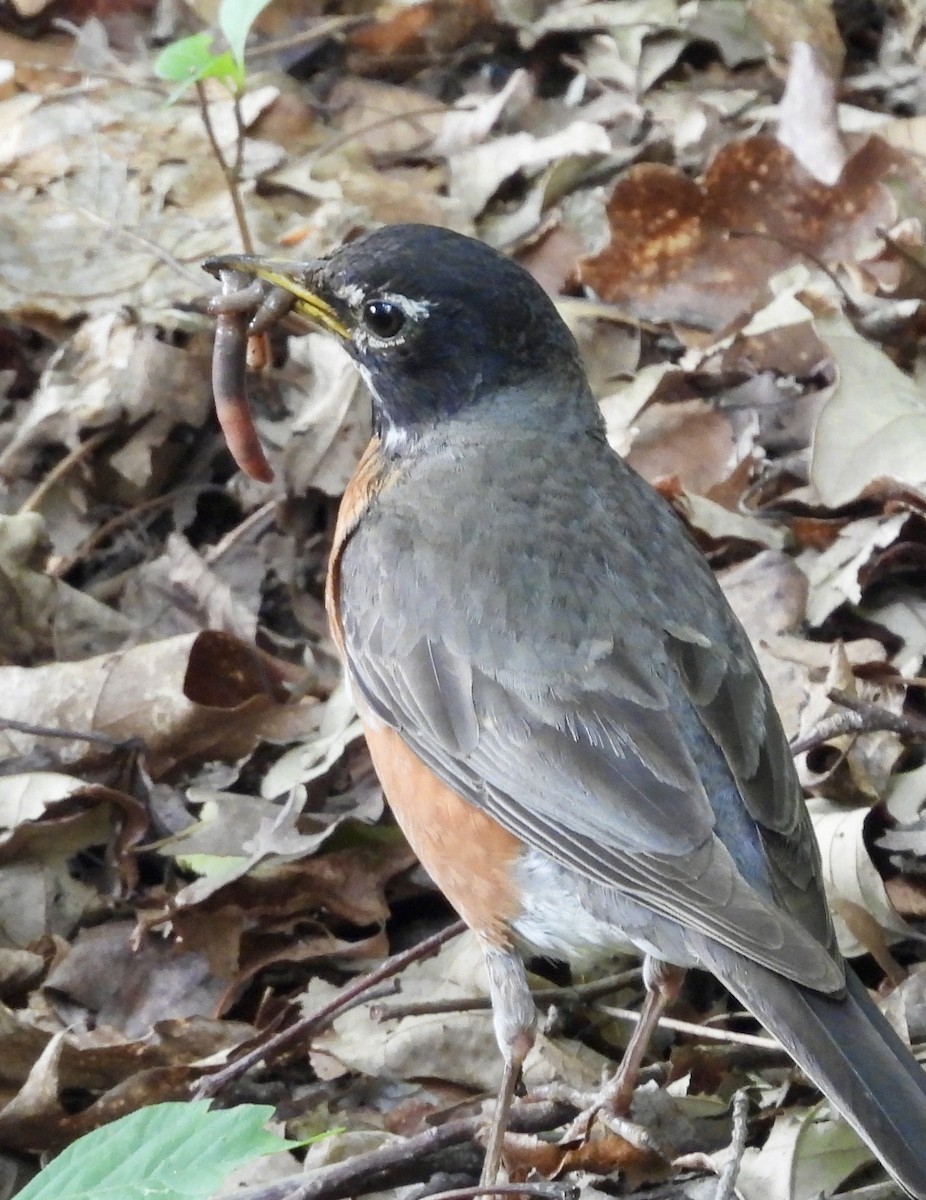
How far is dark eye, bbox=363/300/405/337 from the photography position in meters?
3.59

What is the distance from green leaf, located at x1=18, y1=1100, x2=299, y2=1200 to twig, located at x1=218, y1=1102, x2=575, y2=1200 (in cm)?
78

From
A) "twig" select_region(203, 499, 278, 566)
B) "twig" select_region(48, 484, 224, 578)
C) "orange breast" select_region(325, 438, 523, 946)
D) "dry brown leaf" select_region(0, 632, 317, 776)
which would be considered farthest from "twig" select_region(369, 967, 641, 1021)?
"twig" select_region(48, 484, 224, 578)

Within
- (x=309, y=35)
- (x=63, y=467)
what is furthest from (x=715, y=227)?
(x=309, y=35)

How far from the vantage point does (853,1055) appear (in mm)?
2689

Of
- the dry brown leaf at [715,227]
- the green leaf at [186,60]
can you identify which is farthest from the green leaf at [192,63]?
the dry brown leaf at [715,227]

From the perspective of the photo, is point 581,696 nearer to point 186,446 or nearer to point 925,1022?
point 925,1022

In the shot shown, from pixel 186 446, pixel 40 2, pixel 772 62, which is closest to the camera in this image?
pixel 186 446

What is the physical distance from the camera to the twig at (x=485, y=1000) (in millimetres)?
3436

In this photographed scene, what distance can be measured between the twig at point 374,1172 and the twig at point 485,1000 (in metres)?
0.31

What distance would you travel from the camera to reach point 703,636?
3264 millimetres

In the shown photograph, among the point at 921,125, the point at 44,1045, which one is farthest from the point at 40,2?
the point at 44,1045

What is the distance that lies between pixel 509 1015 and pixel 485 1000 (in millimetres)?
248

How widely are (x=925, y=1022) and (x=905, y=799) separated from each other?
2.00ft

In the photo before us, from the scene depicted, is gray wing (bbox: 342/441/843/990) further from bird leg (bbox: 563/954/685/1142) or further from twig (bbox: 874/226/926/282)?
twig (bbox: 874/226/926/282)
